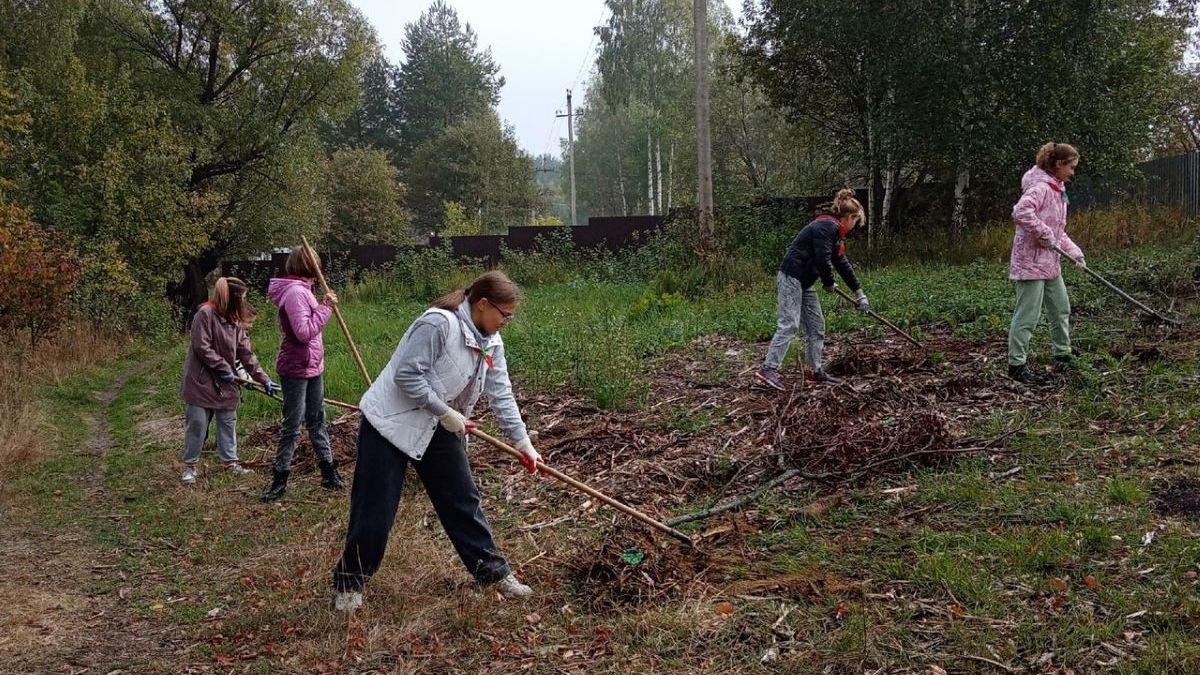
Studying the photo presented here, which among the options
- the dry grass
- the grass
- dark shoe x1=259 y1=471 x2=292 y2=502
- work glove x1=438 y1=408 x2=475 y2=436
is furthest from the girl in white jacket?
the dry grass

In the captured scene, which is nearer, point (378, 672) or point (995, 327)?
point (378, 672)

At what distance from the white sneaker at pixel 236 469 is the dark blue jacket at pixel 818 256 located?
480 centimetres

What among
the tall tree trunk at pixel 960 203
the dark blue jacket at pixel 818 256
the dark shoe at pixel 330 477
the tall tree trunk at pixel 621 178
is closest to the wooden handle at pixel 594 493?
the dark shoe at pixel 330 477

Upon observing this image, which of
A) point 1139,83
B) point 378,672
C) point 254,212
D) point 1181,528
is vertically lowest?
point 378,672

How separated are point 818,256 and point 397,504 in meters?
4.47

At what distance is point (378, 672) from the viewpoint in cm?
361

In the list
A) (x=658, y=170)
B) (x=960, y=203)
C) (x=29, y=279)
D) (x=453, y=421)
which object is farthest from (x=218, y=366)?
(x=658, y=170)

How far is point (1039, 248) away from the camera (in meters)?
6.41

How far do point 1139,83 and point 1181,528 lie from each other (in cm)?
1373

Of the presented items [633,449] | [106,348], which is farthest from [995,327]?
[106,348]

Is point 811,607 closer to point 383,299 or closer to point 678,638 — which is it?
point 678,638

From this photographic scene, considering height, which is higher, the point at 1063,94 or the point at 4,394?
the point at 1063,94

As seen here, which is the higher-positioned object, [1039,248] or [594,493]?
[1039,248]

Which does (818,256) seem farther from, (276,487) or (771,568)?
(276,487)
